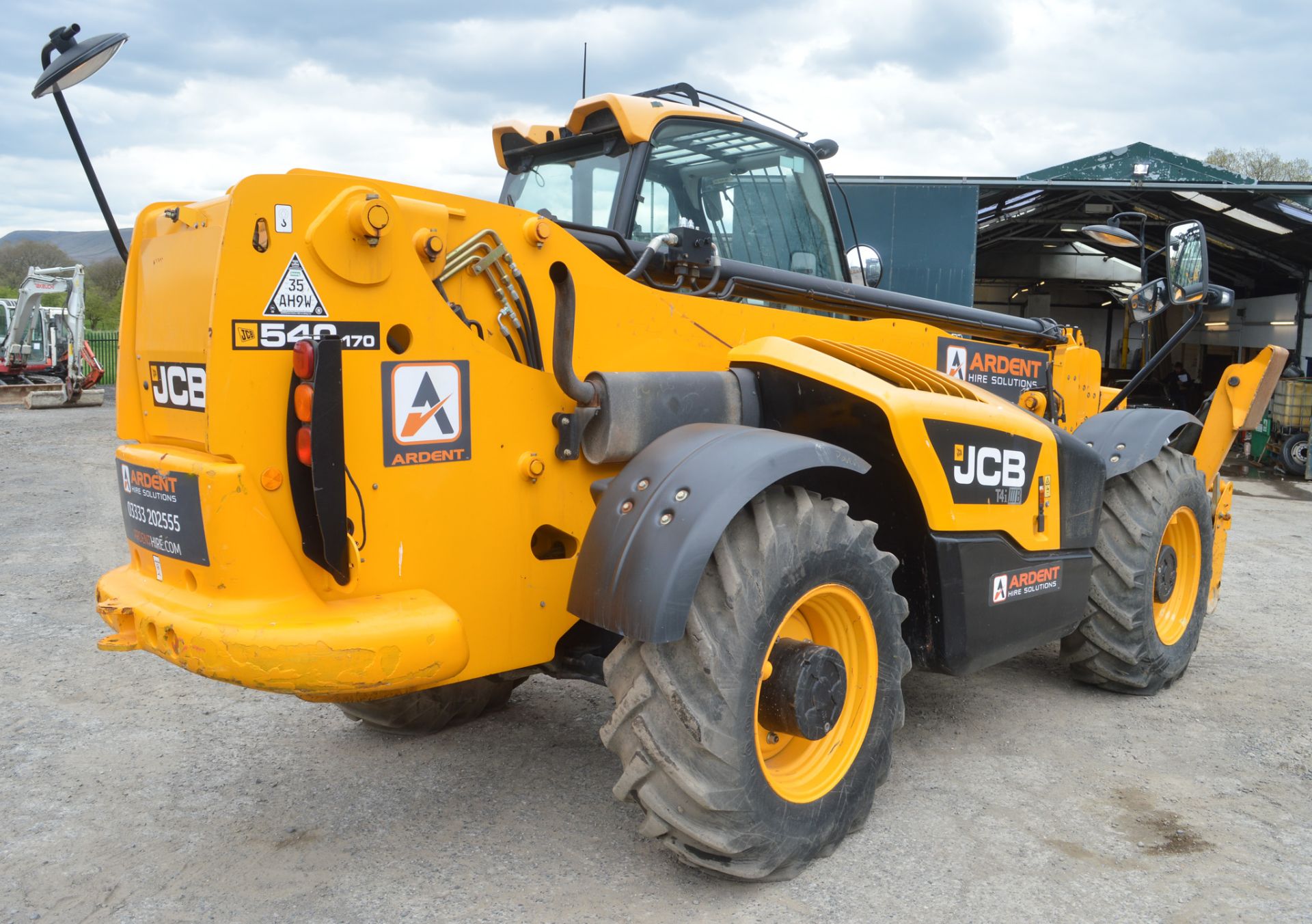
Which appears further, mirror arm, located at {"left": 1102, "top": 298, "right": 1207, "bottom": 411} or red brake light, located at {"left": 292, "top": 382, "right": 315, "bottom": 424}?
mirror arm, located at {"left": 1102, "top": 298, "right": 1207, "bottom": 411}

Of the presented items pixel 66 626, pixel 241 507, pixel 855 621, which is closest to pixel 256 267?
pixel 241 507

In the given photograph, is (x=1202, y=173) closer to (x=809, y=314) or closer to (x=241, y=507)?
(x=809, y=314)

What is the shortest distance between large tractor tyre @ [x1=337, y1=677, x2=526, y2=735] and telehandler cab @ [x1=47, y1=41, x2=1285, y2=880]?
0.07 feet

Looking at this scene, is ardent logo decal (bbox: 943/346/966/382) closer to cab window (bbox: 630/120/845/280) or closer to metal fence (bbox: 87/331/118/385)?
cab window (bbox: 630/120/845/280)

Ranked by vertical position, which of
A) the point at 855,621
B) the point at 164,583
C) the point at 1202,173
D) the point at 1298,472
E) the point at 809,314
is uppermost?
the point at 1202,173

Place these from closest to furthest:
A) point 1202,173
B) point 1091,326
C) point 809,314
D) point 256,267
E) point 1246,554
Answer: point 256,267, point 809,314, point 1246,554, point 1202,173, point 1091,326

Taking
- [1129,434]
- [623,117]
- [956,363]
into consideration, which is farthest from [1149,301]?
[623,117]

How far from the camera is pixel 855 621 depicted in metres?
3.42

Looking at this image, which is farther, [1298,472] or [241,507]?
[1298,472]

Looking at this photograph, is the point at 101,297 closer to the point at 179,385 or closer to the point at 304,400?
the point at 179,385

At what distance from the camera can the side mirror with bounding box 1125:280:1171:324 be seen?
16.9 feet

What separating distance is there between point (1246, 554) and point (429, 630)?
8.45m

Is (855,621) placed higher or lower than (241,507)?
lower

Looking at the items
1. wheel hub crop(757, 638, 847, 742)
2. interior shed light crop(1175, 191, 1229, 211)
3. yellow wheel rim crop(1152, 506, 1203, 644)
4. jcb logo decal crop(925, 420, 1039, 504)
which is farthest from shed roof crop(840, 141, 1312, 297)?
wheel hub crop(757, 638, 847, 742)
